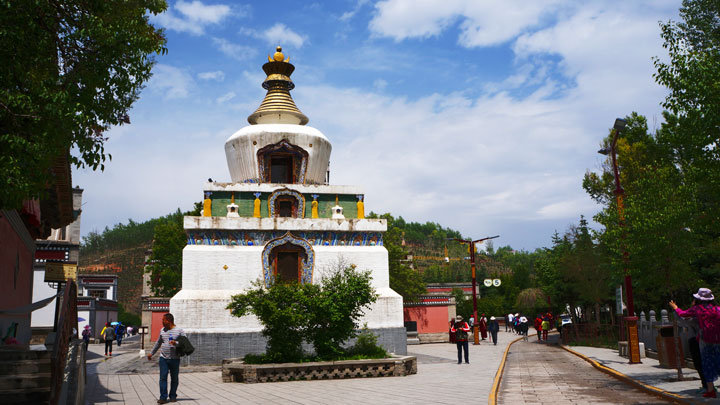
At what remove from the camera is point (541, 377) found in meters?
14.6

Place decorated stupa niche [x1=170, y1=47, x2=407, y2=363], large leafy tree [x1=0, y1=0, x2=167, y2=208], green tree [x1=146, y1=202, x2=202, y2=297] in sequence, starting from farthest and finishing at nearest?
green tree [x1=146, y1=202, x2=202, y2=297] → decorated stupa niche [x1=170, y1=47, x2=407, y2=363] → large leafy tree [x1=0, y1=0, x2=167, y2=208]

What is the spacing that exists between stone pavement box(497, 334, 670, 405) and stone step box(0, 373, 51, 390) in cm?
739

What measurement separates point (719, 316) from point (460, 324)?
10884mm

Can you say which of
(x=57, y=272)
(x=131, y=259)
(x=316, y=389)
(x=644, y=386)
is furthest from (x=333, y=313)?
(x=131, y=259)

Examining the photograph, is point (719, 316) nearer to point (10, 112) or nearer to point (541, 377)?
point (541, 377)

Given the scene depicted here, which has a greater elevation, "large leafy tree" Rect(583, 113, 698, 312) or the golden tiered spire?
the golden tiered spire

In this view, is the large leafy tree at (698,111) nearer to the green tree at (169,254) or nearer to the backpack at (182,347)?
the backpack at (182,347)

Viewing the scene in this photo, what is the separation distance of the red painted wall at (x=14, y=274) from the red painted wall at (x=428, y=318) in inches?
915

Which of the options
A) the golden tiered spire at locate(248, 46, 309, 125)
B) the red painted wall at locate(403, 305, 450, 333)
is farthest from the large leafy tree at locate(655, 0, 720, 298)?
the red painted wall at locate(403, 305, 450, 333)

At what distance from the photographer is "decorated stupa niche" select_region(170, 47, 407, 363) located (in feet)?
71.1

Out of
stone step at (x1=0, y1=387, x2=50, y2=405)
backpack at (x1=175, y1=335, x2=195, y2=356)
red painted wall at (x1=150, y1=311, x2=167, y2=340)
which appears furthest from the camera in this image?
red painted wall at (x1=150, y1=311, x2=167, y2=340)

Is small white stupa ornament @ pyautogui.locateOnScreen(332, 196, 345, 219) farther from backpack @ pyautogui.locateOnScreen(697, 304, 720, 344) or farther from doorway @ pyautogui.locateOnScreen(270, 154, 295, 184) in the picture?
backpack @ pyautogui.locateOnScreen(697, 304, 720, 344)

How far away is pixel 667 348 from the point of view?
1462cm

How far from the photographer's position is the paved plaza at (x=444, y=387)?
1070cm
